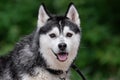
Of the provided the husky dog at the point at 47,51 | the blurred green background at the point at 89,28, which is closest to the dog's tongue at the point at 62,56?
the husky dog at the point at 47,51

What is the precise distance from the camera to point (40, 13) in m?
9.51

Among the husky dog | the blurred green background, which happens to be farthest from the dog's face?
the blurred green background

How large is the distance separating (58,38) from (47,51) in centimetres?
24

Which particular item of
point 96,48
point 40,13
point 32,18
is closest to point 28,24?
point 32,18

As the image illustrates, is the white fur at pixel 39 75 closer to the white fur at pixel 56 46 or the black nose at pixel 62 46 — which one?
the white fur at pixel 56 46

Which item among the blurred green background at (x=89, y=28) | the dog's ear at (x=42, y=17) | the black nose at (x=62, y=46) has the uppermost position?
the dog's ear at (x=42, y=17)

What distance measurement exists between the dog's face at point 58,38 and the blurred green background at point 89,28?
480 cm

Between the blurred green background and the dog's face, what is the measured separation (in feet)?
15.8

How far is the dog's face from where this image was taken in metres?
9.34

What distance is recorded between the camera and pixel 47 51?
9414mm

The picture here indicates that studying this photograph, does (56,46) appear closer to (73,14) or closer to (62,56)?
(62,56)

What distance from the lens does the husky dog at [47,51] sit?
30.8 ft

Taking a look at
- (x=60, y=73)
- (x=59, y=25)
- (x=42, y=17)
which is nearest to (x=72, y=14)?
(x=59, y=25)

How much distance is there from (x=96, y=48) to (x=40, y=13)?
6029 mm
